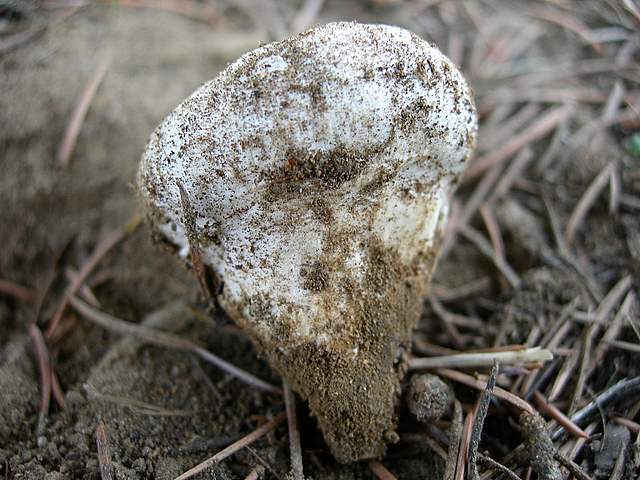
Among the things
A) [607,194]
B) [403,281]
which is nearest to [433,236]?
[403,281]

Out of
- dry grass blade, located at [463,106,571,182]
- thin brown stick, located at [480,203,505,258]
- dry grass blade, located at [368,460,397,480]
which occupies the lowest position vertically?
dry grass blade, located at [368,460,397,480]

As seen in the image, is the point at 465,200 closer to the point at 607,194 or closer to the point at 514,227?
the point at 514,227

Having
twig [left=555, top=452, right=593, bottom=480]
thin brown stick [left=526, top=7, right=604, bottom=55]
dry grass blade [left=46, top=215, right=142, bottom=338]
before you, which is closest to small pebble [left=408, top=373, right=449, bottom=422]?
twig [left=555, top=452, right=593, bottom=480]

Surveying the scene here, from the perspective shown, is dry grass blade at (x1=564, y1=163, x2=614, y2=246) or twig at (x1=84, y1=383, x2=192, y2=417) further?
dry grass blade at (x1=564, y1=163, x2=614, y2=246)

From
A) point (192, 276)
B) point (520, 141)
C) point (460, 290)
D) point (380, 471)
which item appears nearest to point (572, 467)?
point (380, 471)

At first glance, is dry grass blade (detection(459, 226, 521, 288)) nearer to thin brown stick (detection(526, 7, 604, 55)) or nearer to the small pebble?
the small pebble

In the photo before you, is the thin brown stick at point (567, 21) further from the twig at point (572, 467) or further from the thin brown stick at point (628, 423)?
the twig at point (572, 467)
